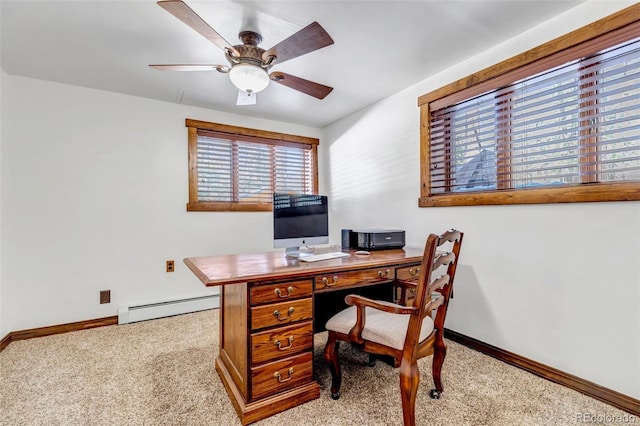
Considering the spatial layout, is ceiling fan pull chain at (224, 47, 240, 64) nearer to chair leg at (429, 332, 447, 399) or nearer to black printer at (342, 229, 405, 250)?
black printer at (342, 229, 405, 250)

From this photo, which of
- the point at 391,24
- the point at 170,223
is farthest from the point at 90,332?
the point at 391,24

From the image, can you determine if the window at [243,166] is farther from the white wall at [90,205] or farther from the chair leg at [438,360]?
the chair leg at [438,360]

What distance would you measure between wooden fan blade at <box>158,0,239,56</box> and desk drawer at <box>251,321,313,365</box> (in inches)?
62.0

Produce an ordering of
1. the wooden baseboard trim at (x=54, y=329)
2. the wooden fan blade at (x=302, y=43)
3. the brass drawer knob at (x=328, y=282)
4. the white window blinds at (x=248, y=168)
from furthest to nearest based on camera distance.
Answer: the white window blinds at (x=248, y=168), the wooden baseboard trim at (x=54, y=329), the brass drawer knob at (x=328, y=282), the wooden fan blade at (x=302, y=43)

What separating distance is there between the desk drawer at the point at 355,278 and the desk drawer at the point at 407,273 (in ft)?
0.19

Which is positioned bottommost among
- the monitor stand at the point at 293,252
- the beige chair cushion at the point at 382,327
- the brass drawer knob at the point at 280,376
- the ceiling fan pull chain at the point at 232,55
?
the brass drawer knob at the point at 280,376

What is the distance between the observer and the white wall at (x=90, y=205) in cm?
248

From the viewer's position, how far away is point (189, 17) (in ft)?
4.66

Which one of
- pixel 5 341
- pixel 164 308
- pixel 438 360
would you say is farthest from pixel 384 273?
pixel 5 341

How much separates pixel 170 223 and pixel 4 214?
1.23 metres

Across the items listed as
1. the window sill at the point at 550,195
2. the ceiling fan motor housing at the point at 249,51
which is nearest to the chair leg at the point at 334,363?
the window sill at the point at 550,195

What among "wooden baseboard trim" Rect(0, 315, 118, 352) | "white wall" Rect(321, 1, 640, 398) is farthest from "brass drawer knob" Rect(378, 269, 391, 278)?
"wooden baseboard trim" Rect(0, 315, 118, 352)

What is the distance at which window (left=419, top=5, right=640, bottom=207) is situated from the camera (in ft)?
5.18

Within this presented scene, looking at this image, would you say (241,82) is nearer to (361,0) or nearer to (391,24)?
(361,0)
